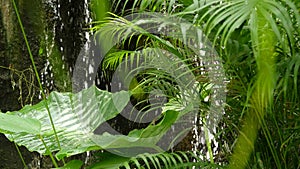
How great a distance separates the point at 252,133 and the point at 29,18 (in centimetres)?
174

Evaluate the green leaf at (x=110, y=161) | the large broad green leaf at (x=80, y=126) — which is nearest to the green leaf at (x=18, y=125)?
the large broad green leaf at (x=80, y=126)

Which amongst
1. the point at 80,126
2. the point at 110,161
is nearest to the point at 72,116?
the point at 80,126

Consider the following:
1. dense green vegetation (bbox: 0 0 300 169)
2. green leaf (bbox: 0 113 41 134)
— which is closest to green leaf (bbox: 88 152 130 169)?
dense green vegetation (bbox: 0 0 300 169)

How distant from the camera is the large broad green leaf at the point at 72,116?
170 centimetres

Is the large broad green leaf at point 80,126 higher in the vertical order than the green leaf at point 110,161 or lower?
higher

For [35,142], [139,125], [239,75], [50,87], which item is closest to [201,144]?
[139,125]

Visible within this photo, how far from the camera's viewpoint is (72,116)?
183cm

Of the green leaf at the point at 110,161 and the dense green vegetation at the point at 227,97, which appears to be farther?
the green leaf at the point at 110,161

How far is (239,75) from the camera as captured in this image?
1.40 metres

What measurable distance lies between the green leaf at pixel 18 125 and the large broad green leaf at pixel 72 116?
0.30 feet

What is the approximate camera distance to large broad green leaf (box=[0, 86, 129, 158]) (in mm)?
1699

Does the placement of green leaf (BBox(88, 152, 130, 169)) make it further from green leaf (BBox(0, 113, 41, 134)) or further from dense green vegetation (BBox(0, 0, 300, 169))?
green leaf (BBox(0, 113, 41, 134))

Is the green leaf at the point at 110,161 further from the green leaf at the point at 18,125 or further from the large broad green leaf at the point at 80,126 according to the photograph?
the green leaf at the point at 18,125

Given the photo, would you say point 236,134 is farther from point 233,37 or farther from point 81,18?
point 81,18
